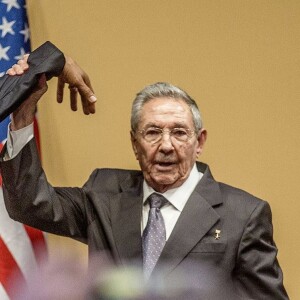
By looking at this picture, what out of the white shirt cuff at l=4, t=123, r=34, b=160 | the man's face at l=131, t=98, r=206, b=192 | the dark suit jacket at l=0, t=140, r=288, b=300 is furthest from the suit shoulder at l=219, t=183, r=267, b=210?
the white shirt cuff at l=4, t=123, r=34, b=160

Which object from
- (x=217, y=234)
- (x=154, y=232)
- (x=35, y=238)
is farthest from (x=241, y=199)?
(x=35, y=238)

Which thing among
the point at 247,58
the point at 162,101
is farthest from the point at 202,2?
the point at 162,101

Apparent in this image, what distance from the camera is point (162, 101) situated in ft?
4.38

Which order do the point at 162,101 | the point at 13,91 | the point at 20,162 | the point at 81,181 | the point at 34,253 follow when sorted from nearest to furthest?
the point at 13,91, the point at 20,162, the point at 162,101, the point at 34,253, the point at 81,181

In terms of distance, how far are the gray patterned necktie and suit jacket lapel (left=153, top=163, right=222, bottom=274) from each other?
0.02m

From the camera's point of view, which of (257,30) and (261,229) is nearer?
(261,229)

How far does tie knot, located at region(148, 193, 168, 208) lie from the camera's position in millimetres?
1311

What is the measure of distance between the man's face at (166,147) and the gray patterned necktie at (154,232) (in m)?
0.04

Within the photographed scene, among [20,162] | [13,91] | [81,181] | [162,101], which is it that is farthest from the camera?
[81,181]

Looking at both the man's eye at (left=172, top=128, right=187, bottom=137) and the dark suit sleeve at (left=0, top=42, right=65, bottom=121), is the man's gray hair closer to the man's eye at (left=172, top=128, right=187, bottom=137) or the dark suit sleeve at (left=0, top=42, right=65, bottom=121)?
the man's eye at (left=172, top=128, right=187, bottom=137)

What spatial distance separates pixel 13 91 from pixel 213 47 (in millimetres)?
907

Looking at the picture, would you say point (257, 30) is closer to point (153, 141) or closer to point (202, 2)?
point (202, 2)

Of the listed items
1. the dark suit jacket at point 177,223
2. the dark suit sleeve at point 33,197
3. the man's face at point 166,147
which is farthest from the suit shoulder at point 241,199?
the dark suit sleeve at point 33,197

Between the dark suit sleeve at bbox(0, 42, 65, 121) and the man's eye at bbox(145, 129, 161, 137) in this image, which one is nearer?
the dark suit sleeve at bbox(0, 42, 65, 121)
